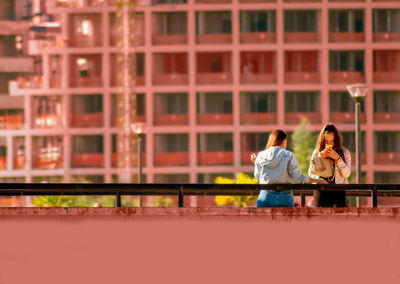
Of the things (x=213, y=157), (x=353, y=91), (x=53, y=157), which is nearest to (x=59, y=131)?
(x=53, y=157)

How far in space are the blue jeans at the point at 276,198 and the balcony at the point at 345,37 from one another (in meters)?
42.0

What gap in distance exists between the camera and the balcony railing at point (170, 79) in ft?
174

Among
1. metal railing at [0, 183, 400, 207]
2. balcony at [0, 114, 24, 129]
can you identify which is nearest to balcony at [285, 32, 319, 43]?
balcony at [0, 114, 24, 129]

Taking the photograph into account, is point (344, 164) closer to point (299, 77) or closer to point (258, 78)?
point (258, 78)

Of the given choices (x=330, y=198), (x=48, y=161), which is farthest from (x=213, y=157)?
(x=330, y=198)

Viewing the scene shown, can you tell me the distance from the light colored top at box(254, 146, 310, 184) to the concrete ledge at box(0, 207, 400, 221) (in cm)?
99

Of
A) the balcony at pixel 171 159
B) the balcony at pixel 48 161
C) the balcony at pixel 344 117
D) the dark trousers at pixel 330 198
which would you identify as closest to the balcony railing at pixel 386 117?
the balcony at pixel 344 117

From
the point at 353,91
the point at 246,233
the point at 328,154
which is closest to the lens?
the point at 328,154

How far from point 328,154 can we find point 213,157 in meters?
41.7

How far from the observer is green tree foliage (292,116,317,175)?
49188mm

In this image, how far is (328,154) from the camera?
1177 centimetres

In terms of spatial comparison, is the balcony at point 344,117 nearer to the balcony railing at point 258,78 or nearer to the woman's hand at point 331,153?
the balcony railing at point 258,78

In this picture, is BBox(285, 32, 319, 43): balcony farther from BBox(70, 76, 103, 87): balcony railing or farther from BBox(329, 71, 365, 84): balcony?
BBox(70, 76, 103, 87): balcony railing

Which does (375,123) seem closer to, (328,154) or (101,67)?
(101,67)
